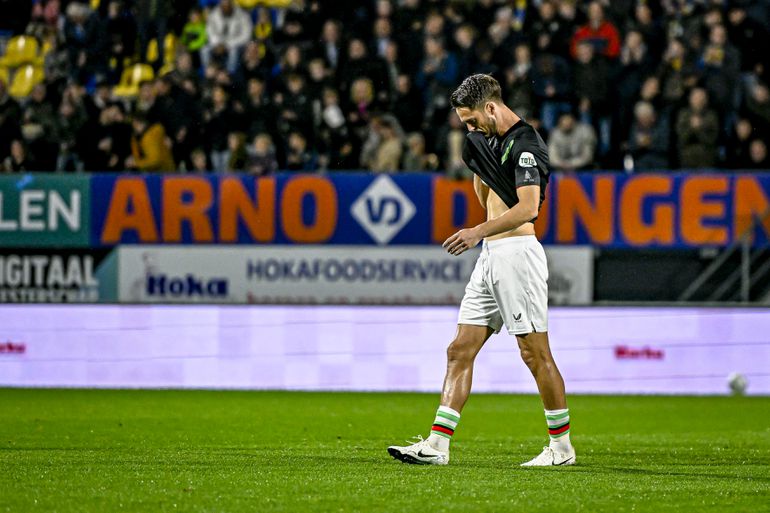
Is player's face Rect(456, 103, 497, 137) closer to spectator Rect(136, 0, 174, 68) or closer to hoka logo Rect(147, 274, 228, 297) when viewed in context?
hoka logo Rect(147, 274, 228, 297)

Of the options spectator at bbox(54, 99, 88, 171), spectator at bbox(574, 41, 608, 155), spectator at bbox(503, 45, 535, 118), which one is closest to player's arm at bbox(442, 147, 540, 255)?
spectator at bbox(503, 45, 535, 118)

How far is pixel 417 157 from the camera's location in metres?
17.6

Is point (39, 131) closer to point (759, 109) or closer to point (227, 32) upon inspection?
point (227, 32)

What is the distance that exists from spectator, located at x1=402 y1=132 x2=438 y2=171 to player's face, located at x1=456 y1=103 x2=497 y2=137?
956 centimetres

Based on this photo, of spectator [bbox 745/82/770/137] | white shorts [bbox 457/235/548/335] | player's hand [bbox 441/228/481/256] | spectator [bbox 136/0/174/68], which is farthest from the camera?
spectator [bbox 136/0/174/68]

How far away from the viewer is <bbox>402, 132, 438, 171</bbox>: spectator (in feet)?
57.7

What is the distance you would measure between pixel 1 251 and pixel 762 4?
1035cm

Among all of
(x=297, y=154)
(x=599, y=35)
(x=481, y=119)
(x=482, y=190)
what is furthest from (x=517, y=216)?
(x=599, y=35)

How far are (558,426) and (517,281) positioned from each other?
85 centimetres

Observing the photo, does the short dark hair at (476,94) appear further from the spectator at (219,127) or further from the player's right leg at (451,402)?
the spectator at (219,127)

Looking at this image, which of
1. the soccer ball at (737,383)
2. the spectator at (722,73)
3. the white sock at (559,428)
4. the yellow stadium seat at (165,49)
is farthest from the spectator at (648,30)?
the white sock at (559,428)

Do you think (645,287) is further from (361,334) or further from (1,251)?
(1,251)

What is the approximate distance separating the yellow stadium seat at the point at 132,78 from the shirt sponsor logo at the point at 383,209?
4.20m

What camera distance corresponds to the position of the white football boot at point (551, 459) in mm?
7926
